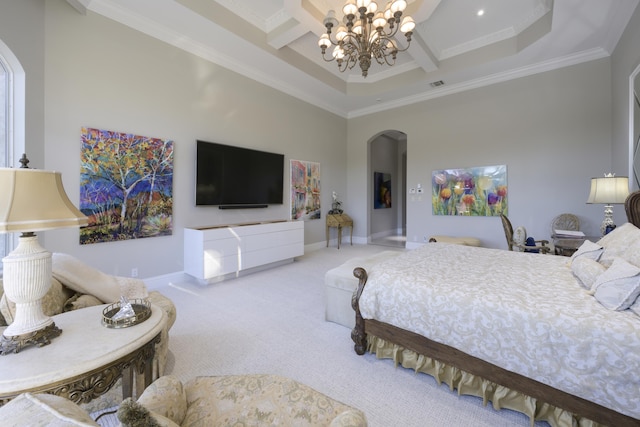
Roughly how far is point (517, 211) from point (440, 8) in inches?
147

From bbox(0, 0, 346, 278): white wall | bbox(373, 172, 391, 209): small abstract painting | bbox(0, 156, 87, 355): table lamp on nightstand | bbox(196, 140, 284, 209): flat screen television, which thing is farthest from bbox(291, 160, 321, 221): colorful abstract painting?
bbox(0, 156, 87, 355): table lamp on nightstand

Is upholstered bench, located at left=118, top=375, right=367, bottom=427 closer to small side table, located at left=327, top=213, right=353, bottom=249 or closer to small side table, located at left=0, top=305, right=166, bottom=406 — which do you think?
small side table, located at left=0, top=305, right=166, bottom=406

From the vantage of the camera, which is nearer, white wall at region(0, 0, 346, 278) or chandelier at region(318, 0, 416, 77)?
chandelier at region(318, 0, 416, 77)

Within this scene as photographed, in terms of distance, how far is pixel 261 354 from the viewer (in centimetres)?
217

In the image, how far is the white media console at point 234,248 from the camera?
12.4ft

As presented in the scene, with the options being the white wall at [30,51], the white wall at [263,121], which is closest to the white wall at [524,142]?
the white wall at [263,121]

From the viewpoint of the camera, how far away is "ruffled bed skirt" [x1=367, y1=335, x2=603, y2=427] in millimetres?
1396

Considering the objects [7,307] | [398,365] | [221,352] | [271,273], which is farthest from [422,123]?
[7,307]

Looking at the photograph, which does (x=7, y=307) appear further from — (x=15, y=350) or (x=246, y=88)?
(x=246, y=88)

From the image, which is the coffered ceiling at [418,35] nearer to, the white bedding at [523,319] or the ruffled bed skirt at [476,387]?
the white bedding at [523,319]

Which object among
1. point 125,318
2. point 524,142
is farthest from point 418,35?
point 125,318

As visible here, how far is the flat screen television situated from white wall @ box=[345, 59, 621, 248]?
10.8 feet

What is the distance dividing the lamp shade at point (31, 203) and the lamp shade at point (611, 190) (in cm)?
445

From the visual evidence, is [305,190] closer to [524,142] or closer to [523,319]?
[524,142]
